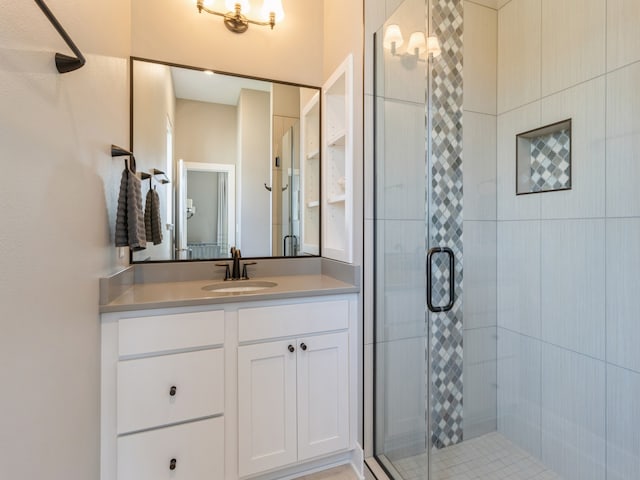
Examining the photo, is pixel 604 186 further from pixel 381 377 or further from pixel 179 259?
pixel 179 259

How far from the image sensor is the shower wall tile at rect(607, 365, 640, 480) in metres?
1.33

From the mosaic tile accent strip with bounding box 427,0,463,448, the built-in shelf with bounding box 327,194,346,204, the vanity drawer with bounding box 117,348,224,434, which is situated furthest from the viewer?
the built-in shelf with bounding box 327,194,346,204

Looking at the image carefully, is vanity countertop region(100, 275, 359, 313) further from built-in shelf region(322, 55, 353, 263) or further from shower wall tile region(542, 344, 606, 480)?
shower wall tile region(542, 344, 606, 480)

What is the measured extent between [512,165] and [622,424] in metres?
1.36

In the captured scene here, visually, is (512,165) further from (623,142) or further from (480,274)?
(480,274)

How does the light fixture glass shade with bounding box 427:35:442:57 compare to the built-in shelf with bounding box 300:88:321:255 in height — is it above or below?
above

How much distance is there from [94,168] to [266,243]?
1.06m

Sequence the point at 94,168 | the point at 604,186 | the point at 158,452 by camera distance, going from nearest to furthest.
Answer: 1. the point at 94,168
2. the point at 158,452
3. the point at 604,186

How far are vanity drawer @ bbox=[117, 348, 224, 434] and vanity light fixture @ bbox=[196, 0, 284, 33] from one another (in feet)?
6.22

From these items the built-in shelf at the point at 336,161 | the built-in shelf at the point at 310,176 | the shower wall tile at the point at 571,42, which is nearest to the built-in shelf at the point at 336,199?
the built-in shelf at the point at 336,161

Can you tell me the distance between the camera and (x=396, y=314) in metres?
1.67

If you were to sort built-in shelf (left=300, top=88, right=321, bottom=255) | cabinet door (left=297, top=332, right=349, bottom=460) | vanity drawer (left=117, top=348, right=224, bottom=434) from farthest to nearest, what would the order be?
built-in shelf (left=300, top=88, right=321, bottom=255) < cabinet door (left=297, top=332, right=349, bottom=460) < vanity drawer (left=117, top=348, right=224, bottom=434)

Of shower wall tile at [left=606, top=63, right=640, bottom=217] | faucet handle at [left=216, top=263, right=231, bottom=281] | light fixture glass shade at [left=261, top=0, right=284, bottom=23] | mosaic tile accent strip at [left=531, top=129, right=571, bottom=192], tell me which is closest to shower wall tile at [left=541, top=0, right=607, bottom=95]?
shower wall tile at [left=606, top=63, right=640, bottom=217]

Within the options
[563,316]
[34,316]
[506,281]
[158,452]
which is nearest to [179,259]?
[158,452]
